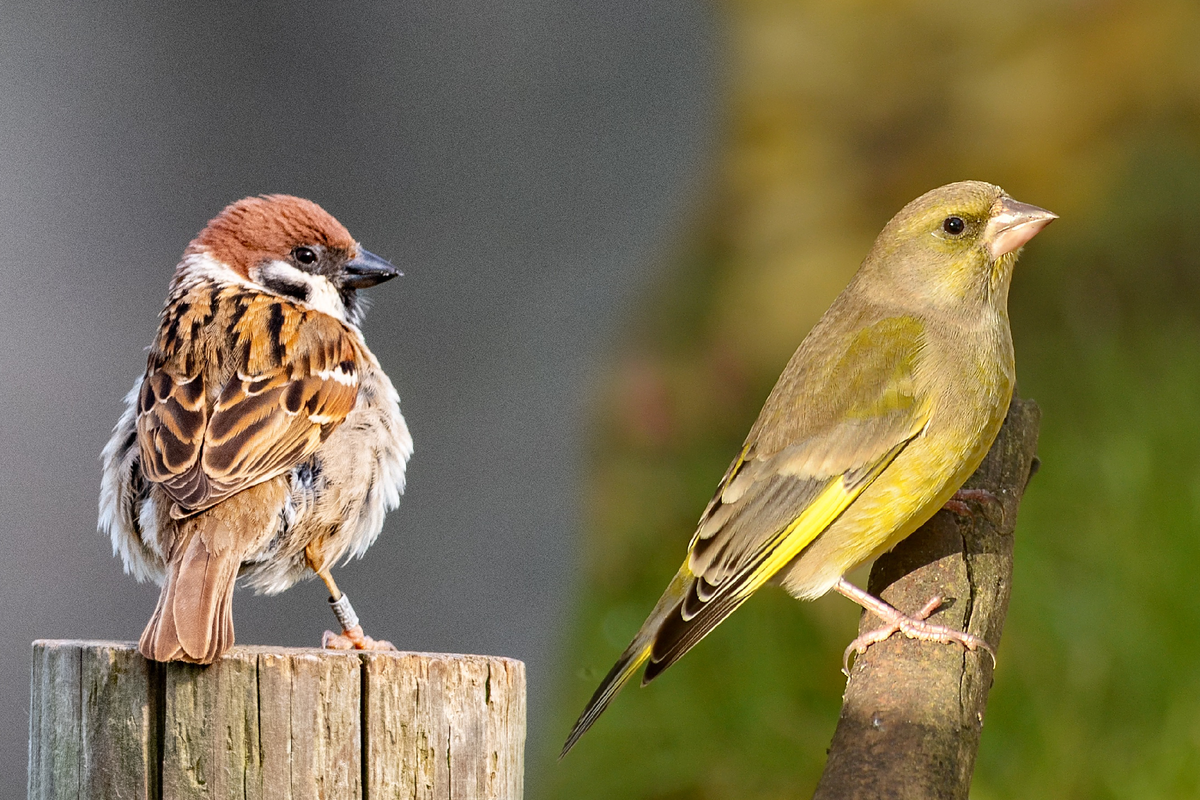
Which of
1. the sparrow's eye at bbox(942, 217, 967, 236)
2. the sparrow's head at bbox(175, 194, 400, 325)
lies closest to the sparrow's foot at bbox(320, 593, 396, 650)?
the sparrow's head at bbox(175, 194, 400, 325)

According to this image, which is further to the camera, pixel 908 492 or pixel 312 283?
pixel 312 283

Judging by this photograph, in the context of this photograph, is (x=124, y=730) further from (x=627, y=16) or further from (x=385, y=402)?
(x=627, y=16)

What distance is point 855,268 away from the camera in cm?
685

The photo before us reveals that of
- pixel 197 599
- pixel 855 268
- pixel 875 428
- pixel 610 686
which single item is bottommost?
pixel 610 686

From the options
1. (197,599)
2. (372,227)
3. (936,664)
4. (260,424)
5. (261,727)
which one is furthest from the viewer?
(372,227)

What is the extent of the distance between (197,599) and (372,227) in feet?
6.99

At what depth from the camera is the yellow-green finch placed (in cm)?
317

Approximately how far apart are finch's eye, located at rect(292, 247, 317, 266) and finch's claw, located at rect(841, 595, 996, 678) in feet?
5.45

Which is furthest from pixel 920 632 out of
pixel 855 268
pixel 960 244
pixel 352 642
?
pixel 855 268

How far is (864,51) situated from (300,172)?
391 centimetres

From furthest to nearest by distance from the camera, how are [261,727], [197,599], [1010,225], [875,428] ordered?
[1010,225]
[875,428]
[197,599]
[261,727]

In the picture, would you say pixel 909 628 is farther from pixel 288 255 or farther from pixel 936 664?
pixel 288 255

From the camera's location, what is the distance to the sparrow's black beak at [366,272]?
3.56m

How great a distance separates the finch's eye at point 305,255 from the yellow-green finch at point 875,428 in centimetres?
121
